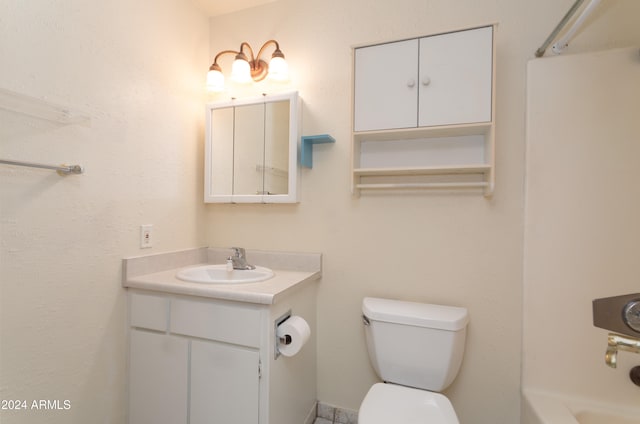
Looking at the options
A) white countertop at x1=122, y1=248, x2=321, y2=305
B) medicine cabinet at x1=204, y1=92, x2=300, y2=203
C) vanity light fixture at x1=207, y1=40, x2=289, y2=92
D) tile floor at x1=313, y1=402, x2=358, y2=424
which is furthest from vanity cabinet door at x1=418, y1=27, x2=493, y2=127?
tile floor at x1=313, y1=402, x2=358, y2=424

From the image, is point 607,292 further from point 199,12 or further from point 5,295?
point 199,12

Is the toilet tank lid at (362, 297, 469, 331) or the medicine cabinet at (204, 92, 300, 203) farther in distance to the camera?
the medicine cabinet at (204, 92, 300, 203)

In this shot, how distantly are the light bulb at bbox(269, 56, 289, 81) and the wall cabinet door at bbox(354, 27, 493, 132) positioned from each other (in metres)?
0.44

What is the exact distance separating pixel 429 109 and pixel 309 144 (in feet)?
2.13

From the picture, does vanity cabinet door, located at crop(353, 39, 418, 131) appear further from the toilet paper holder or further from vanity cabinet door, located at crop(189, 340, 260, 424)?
vanity cabinet door, located at crop(189, 340, 260, 424)

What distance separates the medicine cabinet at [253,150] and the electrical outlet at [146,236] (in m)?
0.39

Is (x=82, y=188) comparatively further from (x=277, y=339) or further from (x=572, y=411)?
(x=572, y=411)

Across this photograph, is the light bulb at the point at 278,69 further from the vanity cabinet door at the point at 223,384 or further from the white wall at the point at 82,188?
the vanity cabinet door at the point at 223,384

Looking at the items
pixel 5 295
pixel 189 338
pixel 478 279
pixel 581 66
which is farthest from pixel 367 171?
pixel 5 295

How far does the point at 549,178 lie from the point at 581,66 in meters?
0.49

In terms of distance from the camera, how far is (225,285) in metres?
1.30

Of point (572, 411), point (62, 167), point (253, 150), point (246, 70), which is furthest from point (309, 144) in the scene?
point (572, 411)

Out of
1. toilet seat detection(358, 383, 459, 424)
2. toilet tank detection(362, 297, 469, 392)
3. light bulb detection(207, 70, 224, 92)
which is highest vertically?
light bulb detection(207, 70, 224, 92)

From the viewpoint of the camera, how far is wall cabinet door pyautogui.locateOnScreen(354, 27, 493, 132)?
1.29 metres
